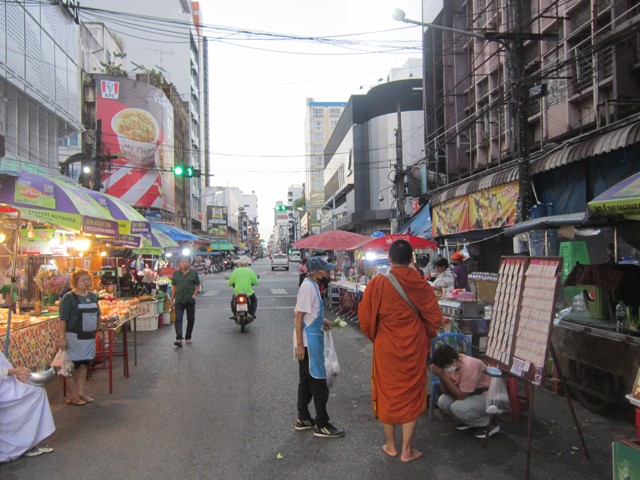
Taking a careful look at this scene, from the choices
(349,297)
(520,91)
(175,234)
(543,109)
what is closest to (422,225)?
(349,297)

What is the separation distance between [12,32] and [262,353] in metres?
14.2

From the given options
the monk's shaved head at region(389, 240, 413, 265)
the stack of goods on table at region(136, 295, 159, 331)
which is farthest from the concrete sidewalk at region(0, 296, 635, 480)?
the stack of goods on table at region(136, 295, 159, 331)

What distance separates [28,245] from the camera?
841 cm

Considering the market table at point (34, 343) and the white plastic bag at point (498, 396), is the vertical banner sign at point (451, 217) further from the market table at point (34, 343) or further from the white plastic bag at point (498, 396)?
the market table at point (34, 343)

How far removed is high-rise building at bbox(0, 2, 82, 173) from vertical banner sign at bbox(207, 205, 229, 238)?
60.9 m

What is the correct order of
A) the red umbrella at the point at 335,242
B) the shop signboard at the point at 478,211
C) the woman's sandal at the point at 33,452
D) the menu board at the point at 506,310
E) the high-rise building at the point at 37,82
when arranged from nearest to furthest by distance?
the woman's sandal at the point at 33,452 → the menu board at the point at 506,310 → the shop signboard at the point at 478,211 → the red umbrella at the point at 335,242 → the high-rise building at the point at 37,82

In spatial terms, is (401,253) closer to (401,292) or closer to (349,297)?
(401,292)

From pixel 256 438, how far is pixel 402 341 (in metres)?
1.84

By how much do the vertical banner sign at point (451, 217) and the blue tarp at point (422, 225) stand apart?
0.64 m

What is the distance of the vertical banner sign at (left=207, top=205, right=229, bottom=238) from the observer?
82.0 metres

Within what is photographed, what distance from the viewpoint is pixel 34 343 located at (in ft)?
20.8

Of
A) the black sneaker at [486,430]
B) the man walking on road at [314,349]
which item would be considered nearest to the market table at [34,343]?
the man walking on road at [314,349]

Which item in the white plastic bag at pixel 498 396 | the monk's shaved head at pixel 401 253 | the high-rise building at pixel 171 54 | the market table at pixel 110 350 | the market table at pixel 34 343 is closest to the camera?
the monk's shaved head at pixel 401 253

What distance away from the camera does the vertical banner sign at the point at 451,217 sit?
51.5 feet
